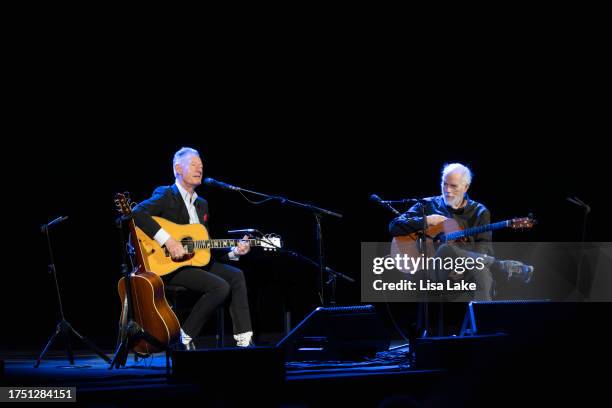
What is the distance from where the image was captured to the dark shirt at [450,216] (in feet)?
18.1

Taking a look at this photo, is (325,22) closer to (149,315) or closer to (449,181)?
(449,181)

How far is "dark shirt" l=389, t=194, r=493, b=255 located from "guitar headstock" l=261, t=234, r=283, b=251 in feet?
3.11

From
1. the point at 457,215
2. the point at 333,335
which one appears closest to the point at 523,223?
the point at 457,215

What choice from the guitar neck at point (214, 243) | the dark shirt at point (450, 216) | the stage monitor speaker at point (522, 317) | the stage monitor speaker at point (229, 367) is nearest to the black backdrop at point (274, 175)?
the guitar neck at point (214, 243)

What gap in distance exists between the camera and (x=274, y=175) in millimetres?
6902

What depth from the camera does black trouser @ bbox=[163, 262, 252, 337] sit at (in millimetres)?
4891

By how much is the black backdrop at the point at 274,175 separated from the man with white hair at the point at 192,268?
0.95 meters

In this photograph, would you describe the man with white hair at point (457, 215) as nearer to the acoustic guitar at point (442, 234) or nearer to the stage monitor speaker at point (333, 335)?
the acoustic guitar at point (442, 234)

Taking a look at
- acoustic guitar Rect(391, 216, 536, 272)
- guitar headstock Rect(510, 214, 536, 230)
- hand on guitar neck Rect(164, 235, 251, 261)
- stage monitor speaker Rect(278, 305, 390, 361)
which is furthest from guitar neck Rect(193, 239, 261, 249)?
guitar headstock Rect(510, 214, 536, 230)

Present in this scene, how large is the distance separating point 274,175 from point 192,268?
81.7 inches

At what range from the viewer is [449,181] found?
567 centimetres

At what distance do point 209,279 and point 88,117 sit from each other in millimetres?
2226

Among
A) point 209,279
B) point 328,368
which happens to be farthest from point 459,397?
point 209,279

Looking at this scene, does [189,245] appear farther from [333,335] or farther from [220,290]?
[333,335]
